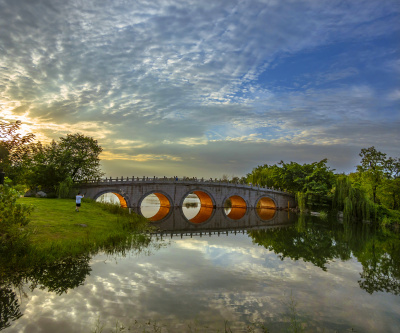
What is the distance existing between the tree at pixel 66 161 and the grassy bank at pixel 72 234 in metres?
10.7

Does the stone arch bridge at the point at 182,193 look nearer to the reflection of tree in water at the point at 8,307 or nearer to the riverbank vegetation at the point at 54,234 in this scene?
the riverbank vegetation at the point at 54,234

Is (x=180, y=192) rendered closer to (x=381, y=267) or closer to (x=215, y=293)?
(x=381, y=267)

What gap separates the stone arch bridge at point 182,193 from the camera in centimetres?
3300

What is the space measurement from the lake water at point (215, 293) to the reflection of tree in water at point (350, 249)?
109mm

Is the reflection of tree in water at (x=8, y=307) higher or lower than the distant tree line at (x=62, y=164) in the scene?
lower

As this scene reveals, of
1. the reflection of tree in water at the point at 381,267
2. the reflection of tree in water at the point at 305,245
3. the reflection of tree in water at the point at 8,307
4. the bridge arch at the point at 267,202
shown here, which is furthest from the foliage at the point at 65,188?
the bridge arch at the point at 267,202

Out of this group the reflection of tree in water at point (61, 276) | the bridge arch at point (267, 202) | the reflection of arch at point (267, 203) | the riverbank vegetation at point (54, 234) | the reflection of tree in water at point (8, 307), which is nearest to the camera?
the reflection of tree in water at point (8, 307)

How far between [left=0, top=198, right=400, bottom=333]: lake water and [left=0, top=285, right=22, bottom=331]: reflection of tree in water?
0.05m

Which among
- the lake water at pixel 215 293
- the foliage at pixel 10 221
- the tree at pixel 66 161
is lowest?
the lake water at pixel 215 293

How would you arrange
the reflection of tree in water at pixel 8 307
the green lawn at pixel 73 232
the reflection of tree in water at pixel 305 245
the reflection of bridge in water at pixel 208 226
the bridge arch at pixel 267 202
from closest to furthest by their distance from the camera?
the reflection of tree in water at pixel 8 307 → the green lawn at pixel 73 232 → the reflection of tree in water at pixel 305 245 → the reflection of bridge in water at pixel 208 226 → the bridge arch at pixel 267 202

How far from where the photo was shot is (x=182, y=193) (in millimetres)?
39719

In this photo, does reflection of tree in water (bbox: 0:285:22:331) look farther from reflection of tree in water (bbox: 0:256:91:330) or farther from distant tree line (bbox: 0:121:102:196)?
distant tree line (bbox: 0:121:102:196)

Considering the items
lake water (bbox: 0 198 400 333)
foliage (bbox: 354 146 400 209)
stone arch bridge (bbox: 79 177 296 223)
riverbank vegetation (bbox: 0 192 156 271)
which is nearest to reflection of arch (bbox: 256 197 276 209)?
stone arch bridge (bbox: 79 177 296 223)

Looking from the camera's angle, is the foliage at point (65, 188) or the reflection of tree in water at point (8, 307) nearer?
the reflection of tree in water at point (8, 307)
